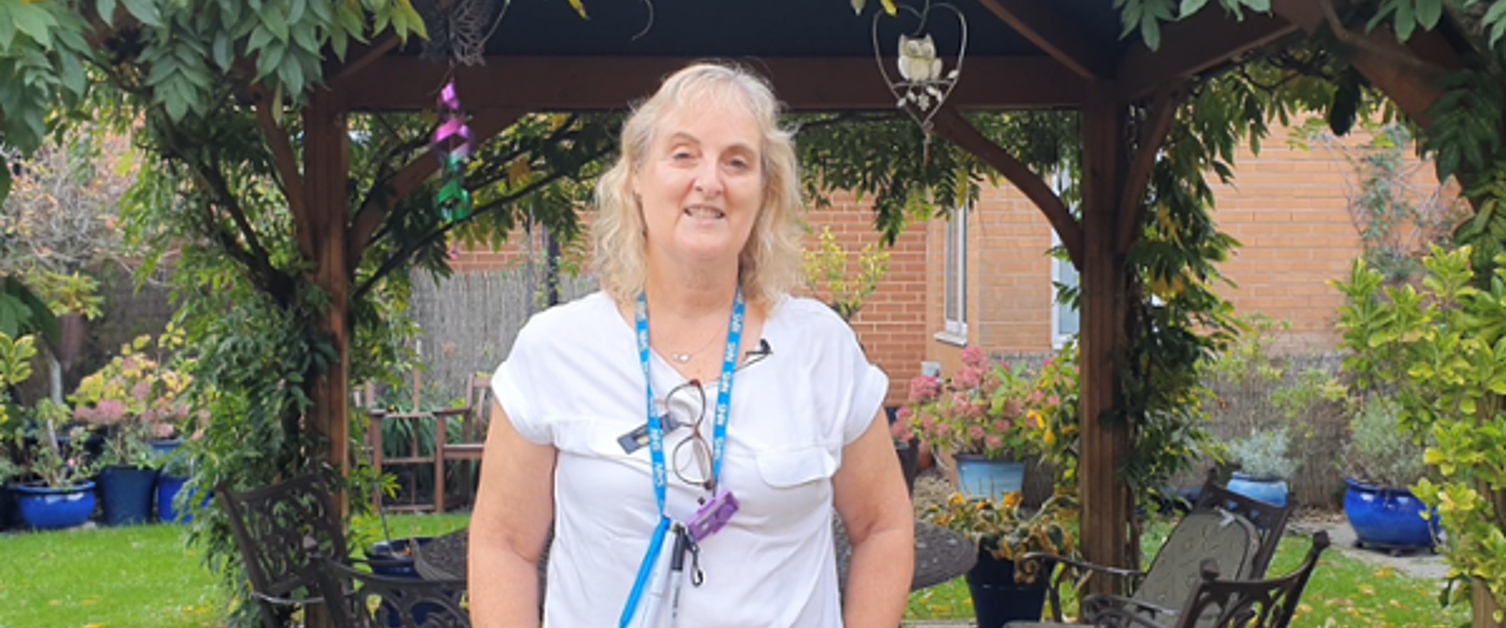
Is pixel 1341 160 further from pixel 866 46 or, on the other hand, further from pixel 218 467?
pixel 218 467

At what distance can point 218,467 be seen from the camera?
16.0 ft

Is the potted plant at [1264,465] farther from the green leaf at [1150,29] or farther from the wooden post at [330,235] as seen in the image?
the green leaf at [1150,29]

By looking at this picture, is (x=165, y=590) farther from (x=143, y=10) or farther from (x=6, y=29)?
(x=6, y=29)

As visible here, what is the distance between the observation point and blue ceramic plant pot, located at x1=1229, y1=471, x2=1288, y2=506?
27.0 feet

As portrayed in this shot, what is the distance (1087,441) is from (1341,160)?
4591 mm

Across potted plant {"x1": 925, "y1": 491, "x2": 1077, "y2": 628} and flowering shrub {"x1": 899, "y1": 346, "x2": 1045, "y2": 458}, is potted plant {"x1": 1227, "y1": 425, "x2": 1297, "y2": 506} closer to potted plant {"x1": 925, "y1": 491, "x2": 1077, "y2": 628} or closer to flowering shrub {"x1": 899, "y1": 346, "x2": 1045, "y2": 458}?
flowering shrub {"x1": 899, "y1": 346, "x2": 1045, "y2": 458}

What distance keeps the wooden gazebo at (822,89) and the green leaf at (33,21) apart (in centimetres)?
215

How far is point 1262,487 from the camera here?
824cm

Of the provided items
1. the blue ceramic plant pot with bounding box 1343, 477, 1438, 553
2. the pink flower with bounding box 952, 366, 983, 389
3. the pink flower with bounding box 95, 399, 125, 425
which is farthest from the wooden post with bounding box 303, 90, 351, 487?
the blue ceramic plant pot with bounding box 1343, 477, 1438, 553

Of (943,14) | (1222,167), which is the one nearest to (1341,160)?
(1222,167)

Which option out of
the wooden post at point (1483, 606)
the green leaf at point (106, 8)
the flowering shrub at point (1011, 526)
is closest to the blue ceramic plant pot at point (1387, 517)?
the flowering shrub at point (1011, 526)

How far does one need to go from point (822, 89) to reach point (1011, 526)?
185 centimetres

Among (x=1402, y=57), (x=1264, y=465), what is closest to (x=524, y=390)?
(x=1402, y=57)

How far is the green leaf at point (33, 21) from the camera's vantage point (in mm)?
2348
